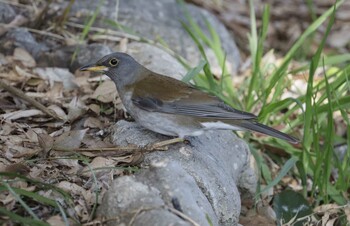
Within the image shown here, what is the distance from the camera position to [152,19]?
8547mm

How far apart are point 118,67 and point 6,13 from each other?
2.49 m

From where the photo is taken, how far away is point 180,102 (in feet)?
17.9

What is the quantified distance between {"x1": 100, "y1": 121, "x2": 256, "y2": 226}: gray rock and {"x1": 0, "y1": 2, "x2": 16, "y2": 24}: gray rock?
2.72 metres

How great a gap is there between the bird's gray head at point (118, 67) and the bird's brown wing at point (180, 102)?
257 millimetres

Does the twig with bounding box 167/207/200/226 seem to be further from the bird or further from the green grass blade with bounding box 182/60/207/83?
the green grass blade with bounding box 182/60/207/83

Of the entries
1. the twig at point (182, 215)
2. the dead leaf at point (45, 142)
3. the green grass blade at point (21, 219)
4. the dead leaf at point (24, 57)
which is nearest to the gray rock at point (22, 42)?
the dead leaf at point (24, 57)

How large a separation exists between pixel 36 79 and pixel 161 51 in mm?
1649

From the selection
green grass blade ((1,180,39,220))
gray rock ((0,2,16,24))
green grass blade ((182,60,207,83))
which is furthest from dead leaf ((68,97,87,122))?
gray rock ((0,2,16,24))

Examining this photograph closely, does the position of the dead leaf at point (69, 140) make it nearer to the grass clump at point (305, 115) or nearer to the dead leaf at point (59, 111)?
the dead leaf at point (59, 111)

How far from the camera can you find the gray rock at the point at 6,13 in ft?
24.9

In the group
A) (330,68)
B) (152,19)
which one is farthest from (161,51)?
(330,68)

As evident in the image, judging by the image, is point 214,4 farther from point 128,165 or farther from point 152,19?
point 128,165

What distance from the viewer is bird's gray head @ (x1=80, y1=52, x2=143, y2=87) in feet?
18.9

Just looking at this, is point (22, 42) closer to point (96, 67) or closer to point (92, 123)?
point (96, 67)
